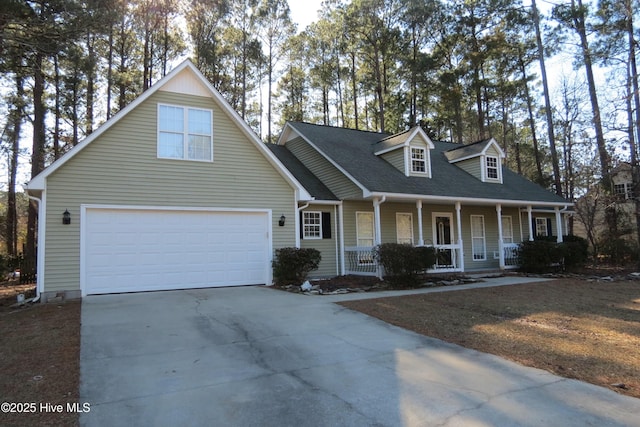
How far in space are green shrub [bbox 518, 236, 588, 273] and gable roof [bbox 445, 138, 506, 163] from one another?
444 centimetres

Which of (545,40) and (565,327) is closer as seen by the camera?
(565,327)

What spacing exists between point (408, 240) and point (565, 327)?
30.0ft

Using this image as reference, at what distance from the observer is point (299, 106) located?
32188 mm

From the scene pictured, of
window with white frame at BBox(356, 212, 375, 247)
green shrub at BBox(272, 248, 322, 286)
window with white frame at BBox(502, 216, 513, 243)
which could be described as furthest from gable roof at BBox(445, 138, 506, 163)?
green shrub at BBox(272, 248, 322, 286)

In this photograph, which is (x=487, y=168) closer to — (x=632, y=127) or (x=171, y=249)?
(x=632, y=127)

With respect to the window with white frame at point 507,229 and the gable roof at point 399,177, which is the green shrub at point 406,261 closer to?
the gable roof at point 399,177

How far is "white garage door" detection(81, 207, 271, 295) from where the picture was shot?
10.3m

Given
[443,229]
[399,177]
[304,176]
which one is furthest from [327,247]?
[443,229]

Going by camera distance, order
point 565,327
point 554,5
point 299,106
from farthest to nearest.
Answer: point 299,106 → point 554,5 → point 565,327

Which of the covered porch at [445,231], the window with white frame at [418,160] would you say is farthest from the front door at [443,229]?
the window with white frame at [418,160]

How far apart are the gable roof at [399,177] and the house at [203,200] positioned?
9 centimetres

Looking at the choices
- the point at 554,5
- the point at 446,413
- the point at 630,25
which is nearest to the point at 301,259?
the point at 446,413

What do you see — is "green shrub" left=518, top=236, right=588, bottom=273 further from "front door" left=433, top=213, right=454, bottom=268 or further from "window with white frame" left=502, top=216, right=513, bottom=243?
"front door" left=433, top=213, right=454, bottom=268

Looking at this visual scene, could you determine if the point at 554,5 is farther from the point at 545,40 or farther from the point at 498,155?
the point at 498,155
